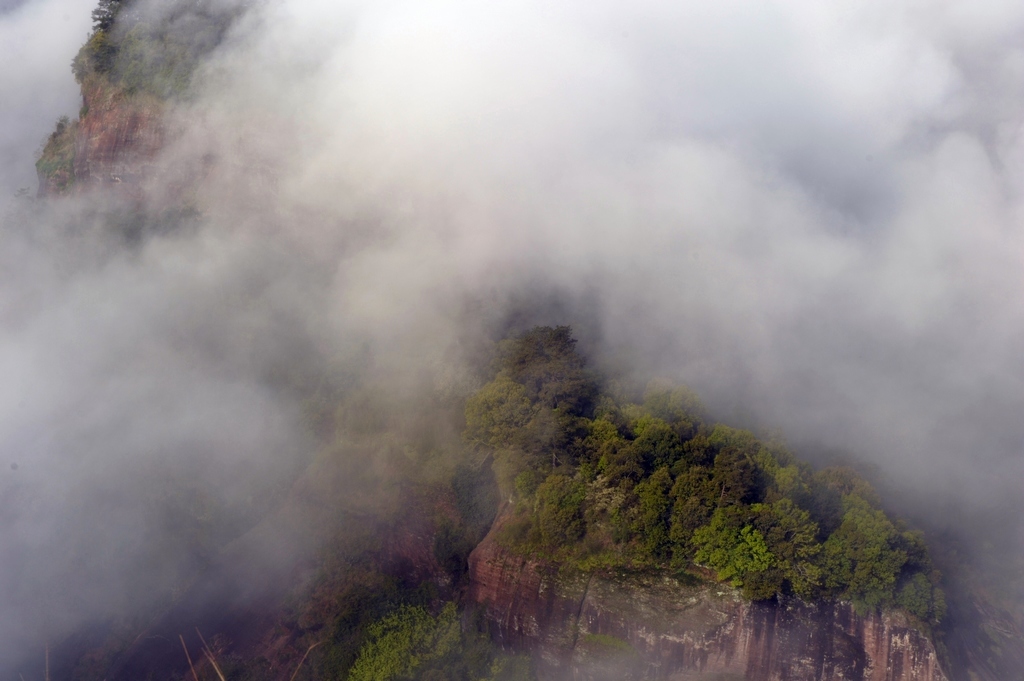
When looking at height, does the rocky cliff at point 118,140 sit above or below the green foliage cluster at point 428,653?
above

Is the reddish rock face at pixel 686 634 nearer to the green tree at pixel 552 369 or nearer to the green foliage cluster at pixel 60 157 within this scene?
the green tree at pixel 552 369

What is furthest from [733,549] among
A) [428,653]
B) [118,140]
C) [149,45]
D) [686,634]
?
[149,45]

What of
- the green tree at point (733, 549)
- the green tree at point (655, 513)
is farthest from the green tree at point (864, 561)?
the green tree at point (655, 513)

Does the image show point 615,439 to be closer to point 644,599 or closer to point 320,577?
point 644,599

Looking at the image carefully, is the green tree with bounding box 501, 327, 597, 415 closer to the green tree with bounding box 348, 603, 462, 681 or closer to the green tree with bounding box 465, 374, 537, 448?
the green tree with bounding box 465, 374, 537, 448

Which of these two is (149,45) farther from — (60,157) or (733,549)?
(733,549)

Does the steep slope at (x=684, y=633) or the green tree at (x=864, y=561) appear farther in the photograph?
the green tree at (x=864, y=561)
